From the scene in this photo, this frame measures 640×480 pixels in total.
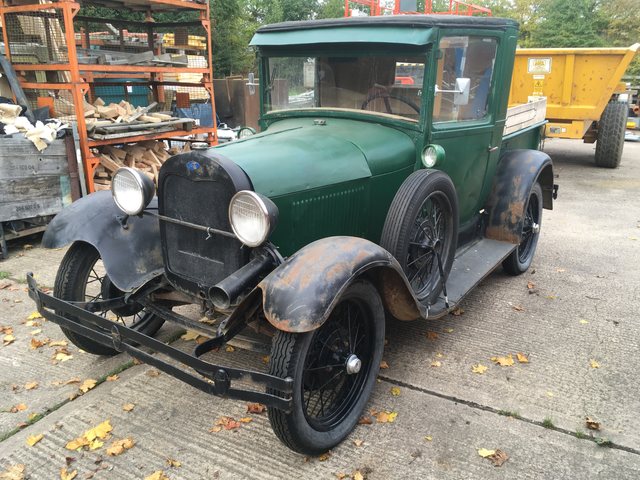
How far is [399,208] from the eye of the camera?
124 inches

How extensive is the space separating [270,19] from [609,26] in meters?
16.2

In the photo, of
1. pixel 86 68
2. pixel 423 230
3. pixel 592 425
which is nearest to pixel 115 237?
pixel 423 230

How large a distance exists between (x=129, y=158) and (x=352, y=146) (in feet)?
14.2

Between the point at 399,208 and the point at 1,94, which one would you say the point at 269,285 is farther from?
the point at 1,94

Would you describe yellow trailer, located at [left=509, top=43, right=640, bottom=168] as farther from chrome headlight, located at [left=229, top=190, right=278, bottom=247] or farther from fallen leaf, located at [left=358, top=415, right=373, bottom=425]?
chrome headlight, located at [left=229, top=190, right=278, bottom=247]

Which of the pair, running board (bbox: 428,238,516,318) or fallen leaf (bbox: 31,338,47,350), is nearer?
running board (bbox: 428,238,516,318)

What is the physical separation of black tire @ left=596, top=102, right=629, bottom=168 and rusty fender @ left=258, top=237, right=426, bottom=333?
870cm

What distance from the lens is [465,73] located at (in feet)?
12.6

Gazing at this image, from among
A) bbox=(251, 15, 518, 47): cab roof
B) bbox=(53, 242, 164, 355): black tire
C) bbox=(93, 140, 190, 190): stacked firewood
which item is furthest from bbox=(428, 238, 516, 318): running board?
bbox=(93, 140, 190, 190): stacked firewood

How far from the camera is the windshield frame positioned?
3424mm

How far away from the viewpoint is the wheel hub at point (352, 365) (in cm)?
271

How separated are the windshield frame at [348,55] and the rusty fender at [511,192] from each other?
4.68 ft

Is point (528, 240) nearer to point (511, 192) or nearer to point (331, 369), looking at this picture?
point (511, 192)

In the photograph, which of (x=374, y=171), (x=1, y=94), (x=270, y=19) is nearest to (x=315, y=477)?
(x=374, y=171)
